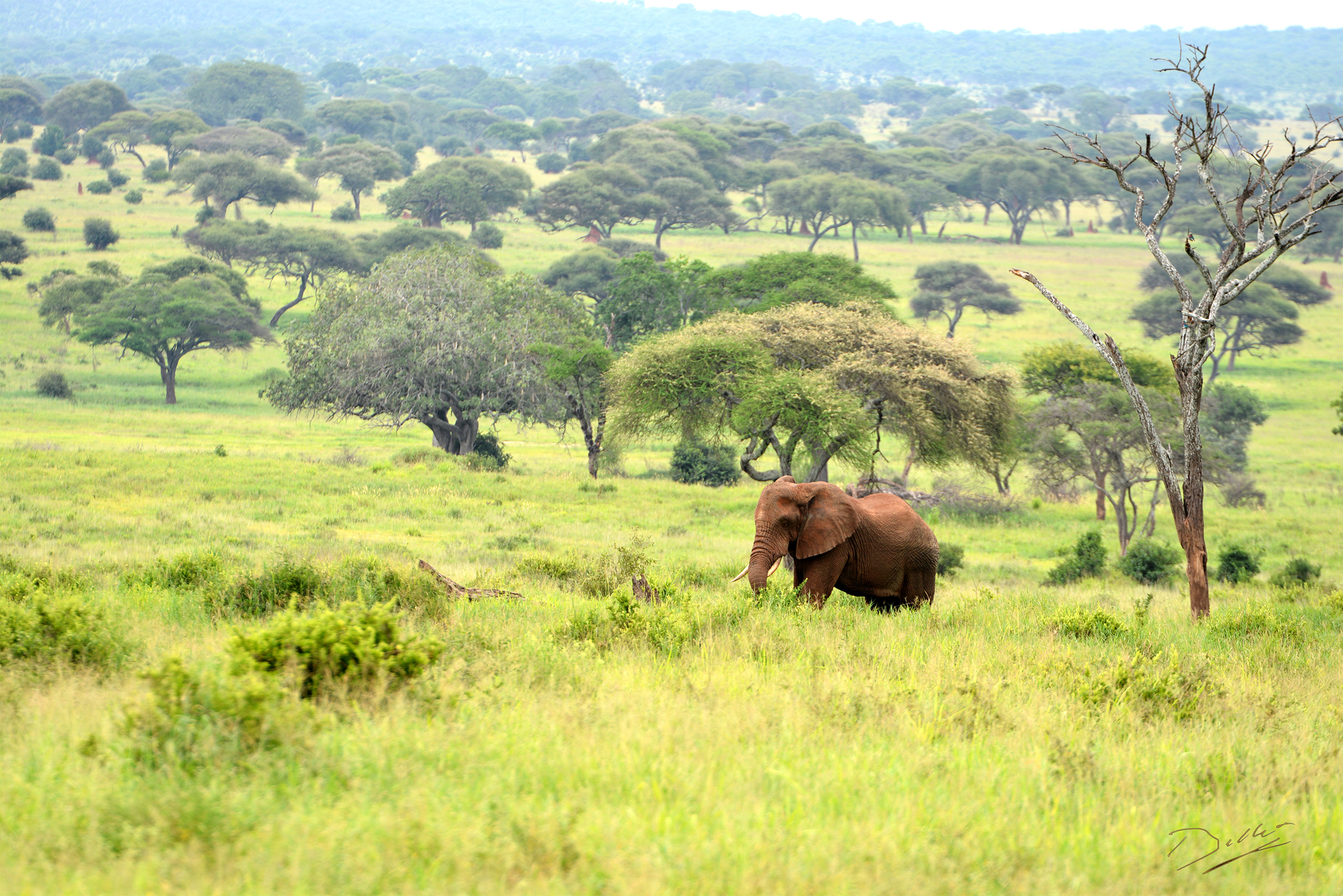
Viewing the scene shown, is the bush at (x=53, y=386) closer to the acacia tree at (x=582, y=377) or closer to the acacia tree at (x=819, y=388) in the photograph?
the acacia tree at (x=582, y=377)

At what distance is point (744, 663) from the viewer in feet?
24.4

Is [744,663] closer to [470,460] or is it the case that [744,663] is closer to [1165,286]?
[470,460]

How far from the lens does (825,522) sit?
10586 millimetres

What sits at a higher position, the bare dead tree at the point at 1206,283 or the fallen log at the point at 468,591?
the bare dead tree at the point at 1206,283

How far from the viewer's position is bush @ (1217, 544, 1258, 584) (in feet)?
69.1

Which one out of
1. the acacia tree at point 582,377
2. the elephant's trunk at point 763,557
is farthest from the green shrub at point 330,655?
the acacia tree at point 582,377

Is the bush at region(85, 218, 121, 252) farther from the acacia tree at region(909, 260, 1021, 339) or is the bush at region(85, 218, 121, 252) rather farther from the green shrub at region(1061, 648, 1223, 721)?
the green shrub at region(1061, 648, 1223, 721)

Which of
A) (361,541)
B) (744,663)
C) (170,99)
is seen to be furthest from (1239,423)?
(170,99)

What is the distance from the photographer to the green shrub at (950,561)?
20312mm

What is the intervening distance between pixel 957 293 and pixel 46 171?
66.2m

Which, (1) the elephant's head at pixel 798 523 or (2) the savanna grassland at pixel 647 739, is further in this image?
(1) the elephant's head at pixel 798 523

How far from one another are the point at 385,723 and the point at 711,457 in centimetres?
2879

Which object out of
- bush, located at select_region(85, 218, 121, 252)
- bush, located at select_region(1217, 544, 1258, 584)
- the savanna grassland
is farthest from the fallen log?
bush, located at select_region(85, 218, 121, 252)
